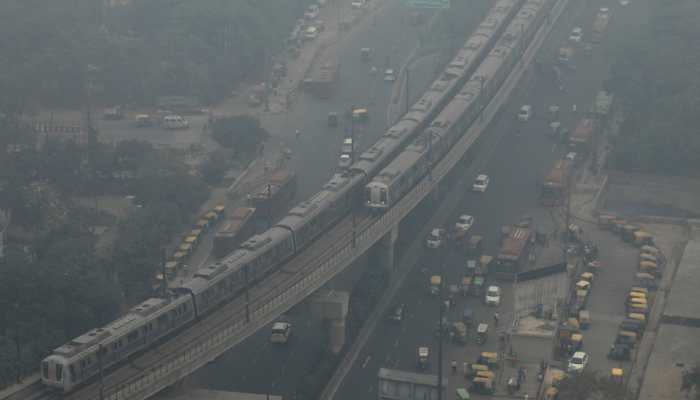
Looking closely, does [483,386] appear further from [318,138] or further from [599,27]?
[599,27]

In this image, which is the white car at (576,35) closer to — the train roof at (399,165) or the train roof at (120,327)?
the train roof at (399,165)

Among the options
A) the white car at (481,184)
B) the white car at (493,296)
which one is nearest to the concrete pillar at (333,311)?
the white car at (493,296)

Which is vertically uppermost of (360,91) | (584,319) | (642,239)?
(360,91)

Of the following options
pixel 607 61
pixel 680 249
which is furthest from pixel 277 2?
pixel 680 249

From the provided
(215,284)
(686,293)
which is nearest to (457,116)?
(686,293)

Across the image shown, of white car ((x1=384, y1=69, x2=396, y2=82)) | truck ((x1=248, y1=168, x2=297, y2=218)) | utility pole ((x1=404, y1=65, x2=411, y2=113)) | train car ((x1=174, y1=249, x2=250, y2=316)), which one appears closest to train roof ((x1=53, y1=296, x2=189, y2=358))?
train car ((x1=174, y1=249, x2=250, y2=316))

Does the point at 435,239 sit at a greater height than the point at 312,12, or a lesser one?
lesser

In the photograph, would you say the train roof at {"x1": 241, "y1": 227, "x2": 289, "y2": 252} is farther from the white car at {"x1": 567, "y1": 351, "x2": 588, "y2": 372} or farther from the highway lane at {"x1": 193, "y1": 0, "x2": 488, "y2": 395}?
Answer: the white car at {"x1": 567, "y1": 351, "x2": 588, "y2": 372}
